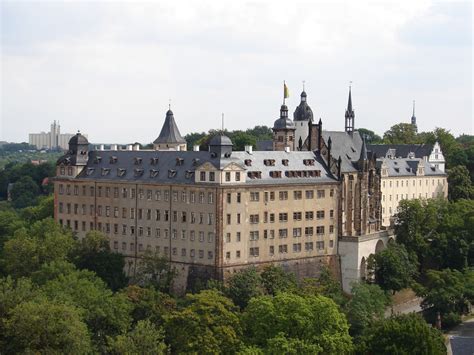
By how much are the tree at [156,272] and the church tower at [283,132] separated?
97.6 ft

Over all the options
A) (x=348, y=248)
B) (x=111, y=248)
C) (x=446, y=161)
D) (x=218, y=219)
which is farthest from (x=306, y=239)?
(x=446, y=161)

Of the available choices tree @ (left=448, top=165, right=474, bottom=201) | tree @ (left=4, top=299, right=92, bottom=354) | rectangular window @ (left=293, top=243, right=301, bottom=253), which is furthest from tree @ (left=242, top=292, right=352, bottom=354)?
tree @ (left=448, top=165, right=474, bottom=201)

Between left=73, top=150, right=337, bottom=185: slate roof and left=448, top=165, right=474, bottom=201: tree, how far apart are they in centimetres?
4495

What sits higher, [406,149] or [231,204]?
[406,149]

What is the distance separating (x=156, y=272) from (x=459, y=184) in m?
69.2

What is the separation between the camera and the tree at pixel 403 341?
80.1m

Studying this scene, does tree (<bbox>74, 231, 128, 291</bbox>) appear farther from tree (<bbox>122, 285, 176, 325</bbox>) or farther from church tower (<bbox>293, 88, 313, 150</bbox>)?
church tower (<bbox>293, 88, 313, 150</bbox>)

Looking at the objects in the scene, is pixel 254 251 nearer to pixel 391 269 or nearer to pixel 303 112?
pixel 391 269

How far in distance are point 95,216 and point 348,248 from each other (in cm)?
3076

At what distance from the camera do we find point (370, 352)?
81750 mm

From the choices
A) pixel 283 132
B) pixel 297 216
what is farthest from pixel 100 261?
pixel 283 132

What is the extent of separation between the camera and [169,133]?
485 feet

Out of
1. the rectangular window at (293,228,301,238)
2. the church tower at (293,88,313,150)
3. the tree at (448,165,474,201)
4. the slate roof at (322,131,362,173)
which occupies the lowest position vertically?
the rectangular window at (293,228,301,238)

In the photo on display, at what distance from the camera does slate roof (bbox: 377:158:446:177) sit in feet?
479
